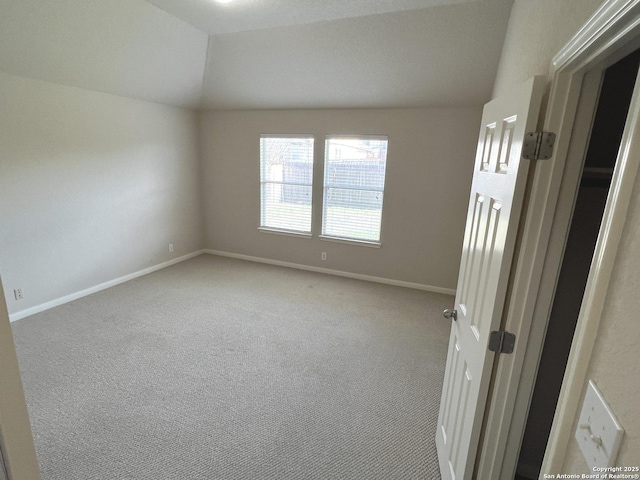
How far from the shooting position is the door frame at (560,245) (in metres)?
0.59

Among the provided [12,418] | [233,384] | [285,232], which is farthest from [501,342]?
[285,232]

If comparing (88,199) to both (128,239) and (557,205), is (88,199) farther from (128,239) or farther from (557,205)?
(557,205)

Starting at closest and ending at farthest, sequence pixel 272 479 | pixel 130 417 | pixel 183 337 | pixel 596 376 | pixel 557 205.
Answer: pixel 596 376 → pixel 557 205 → pixel 272 479 → pixel 130 417 → pixel 183 337

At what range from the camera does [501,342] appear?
44.6 inches

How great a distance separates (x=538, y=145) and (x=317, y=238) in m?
3.92

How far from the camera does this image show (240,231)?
5316mm

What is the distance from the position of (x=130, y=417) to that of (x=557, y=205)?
101 inches

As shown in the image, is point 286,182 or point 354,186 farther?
point 286,182

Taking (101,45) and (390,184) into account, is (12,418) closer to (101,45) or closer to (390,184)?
(101,45)

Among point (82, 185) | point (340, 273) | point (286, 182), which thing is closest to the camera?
point (82, 185)

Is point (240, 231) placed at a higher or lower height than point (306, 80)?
lower

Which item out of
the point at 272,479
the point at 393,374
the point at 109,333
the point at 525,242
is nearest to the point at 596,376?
the point at 525,242

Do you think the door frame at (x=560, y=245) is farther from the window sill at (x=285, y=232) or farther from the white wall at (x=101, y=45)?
the window sill at (x=285, y=232)

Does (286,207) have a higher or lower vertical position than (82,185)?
lower
